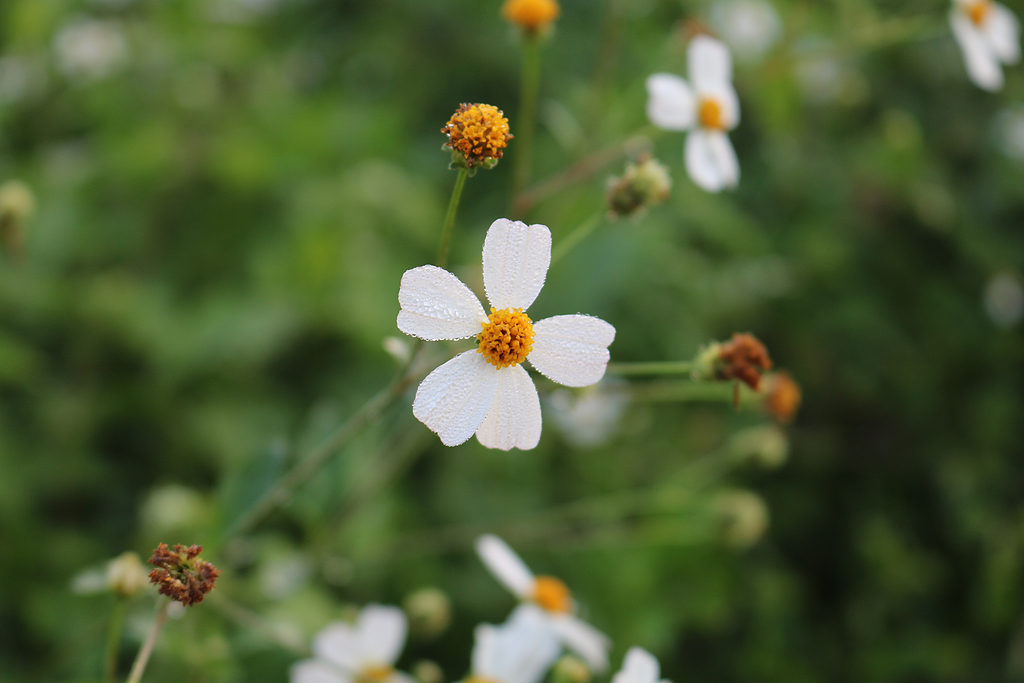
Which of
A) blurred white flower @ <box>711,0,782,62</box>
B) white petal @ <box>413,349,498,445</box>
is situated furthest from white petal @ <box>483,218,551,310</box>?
blurred white flower @ <box>711,0,782,62</box>

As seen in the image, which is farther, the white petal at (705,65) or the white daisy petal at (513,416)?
the white petal at (705,65)

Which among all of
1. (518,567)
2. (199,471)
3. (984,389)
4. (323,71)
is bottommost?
(518,567)

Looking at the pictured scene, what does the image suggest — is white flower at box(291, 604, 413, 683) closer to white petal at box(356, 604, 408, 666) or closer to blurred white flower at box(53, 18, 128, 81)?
white petal at box(356, 604, 408, 666)

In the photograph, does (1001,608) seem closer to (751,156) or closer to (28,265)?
(751,156)

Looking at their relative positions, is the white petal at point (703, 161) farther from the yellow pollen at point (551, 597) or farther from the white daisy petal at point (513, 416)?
the yellow pollen at point (551, 597)

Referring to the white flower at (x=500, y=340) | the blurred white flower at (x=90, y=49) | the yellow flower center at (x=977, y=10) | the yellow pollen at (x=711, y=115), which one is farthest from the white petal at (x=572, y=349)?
the blurred white flower at (x=90, y=49)

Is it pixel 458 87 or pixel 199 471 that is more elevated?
pixel 458 87

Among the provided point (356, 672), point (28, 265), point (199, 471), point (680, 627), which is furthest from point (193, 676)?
point (28, 265)
